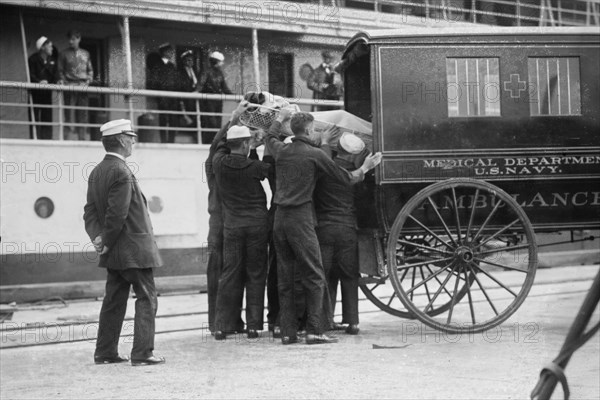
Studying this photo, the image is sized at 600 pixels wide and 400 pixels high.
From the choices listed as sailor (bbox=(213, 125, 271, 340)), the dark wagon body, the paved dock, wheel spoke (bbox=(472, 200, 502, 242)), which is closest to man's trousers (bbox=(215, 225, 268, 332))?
sailor (bbox=(213, 125, 271, 340))

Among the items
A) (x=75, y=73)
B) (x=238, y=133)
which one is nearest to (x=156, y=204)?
(x=75, y=73)

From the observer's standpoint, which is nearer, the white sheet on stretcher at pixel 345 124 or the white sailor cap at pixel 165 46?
the white sheet on stretcher at pixel 345 124

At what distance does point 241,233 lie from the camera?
9055mm

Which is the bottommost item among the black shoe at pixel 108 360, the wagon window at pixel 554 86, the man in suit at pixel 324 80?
the black shoe at pixel 108 360

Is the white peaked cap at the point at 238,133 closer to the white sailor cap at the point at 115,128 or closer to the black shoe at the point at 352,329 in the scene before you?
the white sailor cap at the point at 115,128

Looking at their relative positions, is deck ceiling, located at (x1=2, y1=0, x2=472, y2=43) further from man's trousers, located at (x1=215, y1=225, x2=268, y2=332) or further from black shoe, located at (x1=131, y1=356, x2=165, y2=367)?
black shoe, located at (x1=131, y1=356, x2=165, y2=367)

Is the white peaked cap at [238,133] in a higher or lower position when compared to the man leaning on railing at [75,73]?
lower

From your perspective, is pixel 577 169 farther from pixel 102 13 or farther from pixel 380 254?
pixel 102 13

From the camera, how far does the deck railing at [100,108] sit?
49.7 feet

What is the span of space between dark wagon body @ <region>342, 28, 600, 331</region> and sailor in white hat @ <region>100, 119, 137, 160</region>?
2.24 m

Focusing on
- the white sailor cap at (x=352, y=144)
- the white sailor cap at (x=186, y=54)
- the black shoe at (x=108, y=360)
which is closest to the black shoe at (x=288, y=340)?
the black shoe at (x=108, y=360)

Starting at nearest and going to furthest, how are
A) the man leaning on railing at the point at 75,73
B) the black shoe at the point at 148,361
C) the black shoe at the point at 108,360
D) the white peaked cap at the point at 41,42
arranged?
the black shoe at the point at 148,361
the black shoe at the point at 108,360
the white peaked cap at the point at 41,42
the man leaning on railing at the point at 75,73

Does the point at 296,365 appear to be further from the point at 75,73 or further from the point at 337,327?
the point at 75,73

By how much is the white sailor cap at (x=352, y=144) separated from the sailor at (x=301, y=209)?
31 cm
